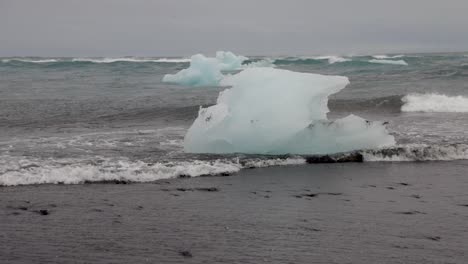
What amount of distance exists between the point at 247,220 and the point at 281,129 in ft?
12.2

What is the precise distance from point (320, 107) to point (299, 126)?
779 mm

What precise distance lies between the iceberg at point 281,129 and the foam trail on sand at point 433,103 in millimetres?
8103

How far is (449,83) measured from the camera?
24250 mm

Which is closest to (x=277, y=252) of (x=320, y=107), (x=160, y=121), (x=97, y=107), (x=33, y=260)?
(x=33, y=260)

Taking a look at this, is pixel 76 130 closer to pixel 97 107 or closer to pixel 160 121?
pixel 160 121

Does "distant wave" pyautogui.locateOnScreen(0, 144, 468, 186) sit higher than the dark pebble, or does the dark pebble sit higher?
"distant wave" pyautogui.locateOnScreen(0, 144, 468, 186)

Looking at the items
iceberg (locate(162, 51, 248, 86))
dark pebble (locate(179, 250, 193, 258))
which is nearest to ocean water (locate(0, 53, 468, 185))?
dark pebble (locate(179, 250, 193, 258))

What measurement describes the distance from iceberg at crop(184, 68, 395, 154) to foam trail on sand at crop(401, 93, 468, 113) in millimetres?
8103

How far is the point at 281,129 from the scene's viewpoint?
888 centimetres

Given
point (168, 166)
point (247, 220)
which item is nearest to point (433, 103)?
point (168, 166)

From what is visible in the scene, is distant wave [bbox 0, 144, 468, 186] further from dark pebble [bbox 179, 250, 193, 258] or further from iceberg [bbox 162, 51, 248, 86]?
iceberg [bbox 162, 51, 248, 86]

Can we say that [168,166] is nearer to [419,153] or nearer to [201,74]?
[419,153]

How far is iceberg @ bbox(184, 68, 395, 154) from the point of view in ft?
29.0

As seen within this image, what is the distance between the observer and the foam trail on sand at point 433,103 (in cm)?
1638
